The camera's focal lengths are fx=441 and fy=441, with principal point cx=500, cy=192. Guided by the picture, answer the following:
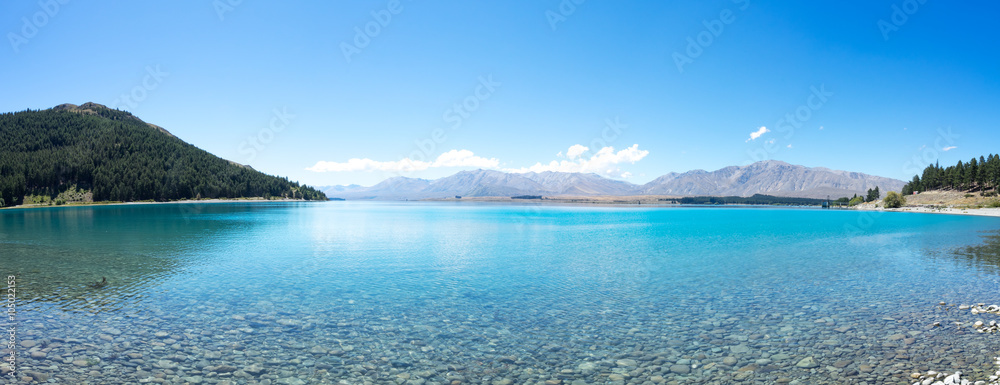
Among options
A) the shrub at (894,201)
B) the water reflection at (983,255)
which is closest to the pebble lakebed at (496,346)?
the water reflection at (983,255)

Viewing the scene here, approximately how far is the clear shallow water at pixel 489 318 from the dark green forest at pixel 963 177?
6434 inches

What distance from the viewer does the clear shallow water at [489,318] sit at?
12.1 metres

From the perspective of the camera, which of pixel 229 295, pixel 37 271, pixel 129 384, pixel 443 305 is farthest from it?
pixel 37 271

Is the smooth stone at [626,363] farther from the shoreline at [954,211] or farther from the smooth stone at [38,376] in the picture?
the shoreline at [954,211]

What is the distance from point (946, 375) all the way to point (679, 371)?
20.8 ft

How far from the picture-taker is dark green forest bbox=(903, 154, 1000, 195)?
14262 centimetres

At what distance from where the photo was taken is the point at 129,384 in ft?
35.6

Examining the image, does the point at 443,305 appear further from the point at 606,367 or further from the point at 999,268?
the point at 999,268

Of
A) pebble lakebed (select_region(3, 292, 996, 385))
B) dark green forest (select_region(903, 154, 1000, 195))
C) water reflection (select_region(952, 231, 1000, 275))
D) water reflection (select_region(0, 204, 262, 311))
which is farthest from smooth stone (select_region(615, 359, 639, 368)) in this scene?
dark green forest (select_region(903, 154, 1000, 195))

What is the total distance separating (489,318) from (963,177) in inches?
8521

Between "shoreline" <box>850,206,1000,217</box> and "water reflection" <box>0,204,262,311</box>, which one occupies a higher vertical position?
"shoreline" <box>850,206,1000,217</box>

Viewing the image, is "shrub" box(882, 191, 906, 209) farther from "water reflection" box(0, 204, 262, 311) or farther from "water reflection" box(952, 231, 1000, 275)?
"water reflection" box(0, 204, 262, 311)

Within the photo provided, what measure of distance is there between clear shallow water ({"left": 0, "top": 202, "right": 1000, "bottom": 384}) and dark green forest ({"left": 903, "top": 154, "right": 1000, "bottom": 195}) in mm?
163414

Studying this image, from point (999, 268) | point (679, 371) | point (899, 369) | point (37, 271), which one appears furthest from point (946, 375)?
point (37, 271)
